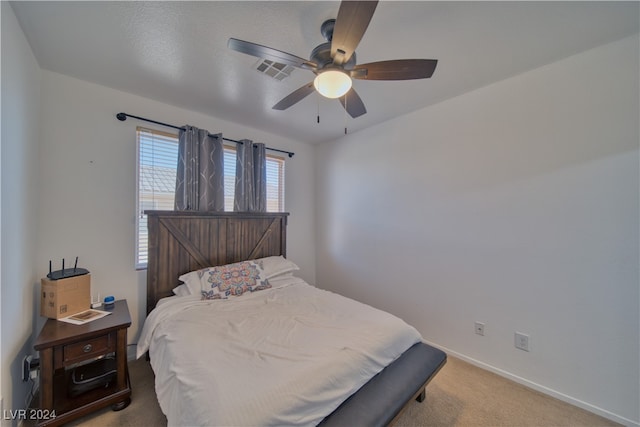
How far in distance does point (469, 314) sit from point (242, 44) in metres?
2.84

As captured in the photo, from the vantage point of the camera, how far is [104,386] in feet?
5.74

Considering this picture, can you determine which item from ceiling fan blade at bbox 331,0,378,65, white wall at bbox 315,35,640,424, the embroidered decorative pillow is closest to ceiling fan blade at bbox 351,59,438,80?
ceiling fan blade at bbox 331,0,378,65

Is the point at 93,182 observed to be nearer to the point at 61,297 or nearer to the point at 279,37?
the point at 61,297

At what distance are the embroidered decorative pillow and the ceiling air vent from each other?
1914 millimetres

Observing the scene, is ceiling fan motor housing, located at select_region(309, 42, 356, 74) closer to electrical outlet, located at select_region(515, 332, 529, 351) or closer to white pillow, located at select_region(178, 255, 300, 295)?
white pillow, located at select_region(178, 255, 300, 295)

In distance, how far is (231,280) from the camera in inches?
97.0

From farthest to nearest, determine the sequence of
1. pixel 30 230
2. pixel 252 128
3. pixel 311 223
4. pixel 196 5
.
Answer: pixel 311 223
pixel 252 128
pixel 30 230
pixel 196 5

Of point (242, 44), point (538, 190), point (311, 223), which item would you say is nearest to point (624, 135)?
point (538, 190)

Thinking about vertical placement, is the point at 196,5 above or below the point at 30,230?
above

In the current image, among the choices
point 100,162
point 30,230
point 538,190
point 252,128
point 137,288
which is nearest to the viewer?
point 30,230

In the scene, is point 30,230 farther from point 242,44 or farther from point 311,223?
point 311,223

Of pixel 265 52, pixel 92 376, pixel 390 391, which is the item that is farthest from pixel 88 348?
pixel 265 52

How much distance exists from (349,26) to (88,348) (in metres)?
2.52

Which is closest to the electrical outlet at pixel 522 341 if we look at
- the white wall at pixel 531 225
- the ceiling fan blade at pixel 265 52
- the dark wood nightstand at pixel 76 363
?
the white wall at pixel 531 225
